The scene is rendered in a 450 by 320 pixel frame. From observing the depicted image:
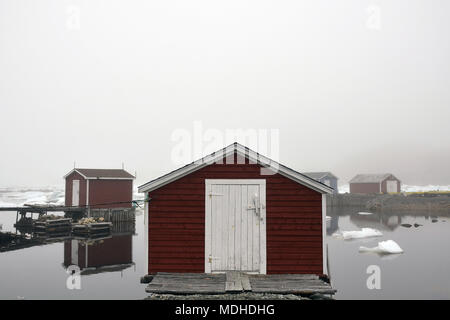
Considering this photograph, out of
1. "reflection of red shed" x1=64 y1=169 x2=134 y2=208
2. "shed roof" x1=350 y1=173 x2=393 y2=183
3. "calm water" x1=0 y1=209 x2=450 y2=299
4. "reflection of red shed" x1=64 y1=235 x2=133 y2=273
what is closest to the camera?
"calm water" x1=0 y1=209 x2=450 y2=299

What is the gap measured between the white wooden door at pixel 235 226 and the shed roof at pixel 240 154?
1.97ft

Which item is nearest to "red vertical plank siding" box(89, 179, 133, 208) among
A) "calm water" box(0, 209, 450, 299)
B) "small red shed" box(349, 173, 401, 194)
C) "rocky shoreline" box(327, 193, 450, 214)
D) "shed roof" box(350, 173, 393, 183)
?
"calm water" box(0, 209, 450, 299)

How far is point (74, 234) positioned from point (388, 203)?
158ft

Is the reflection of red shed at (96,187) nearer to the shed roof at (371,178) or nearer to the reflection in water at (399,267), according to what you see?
the reflection in water at (399,267)

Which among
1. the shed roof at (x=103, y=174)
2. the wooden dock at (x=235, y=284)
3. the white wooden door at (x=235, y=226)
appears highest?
the shed roof at (x=103, y=174)

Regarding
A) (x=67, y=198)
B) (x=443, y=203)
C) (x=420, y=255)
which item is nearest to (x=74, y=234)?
(x=67, y=198)

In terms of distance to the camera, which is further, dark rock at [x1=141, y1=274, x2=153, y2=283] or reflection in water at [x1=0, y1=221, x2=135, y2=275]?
reflection in water at [x1=0, y1=221, x2=135, y2=275]

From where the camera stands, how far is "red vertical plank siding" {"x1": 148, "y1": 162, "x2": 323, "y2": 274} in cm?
1105

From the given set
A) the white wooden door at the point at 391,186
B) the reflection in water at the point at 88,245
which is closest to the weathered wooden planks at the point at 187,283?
the reflection in water at the point at 88,245

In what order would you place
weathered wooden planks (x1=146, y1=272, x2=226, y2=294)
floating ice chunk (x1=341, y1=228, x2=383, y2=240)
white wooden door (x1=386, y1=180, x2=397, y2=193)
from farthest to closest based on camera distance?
1. white wooden door (x1=386, y1=180, x2=397, y2=193)
2. floating ice chunk (x1=341, y1=228, x2=383, y2=240)
3. weathered wooden planks (x1=146, y1=272, x2=226, y2=294)

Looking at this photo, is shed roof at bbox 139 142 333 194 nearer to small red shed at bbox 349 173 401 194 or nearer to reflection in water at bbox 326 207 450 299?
reflection in water at bbox 326 207 450 299

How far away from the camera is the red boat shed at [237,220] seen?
11.0 meters

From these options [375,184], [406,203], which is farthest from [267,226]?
[375,184]
